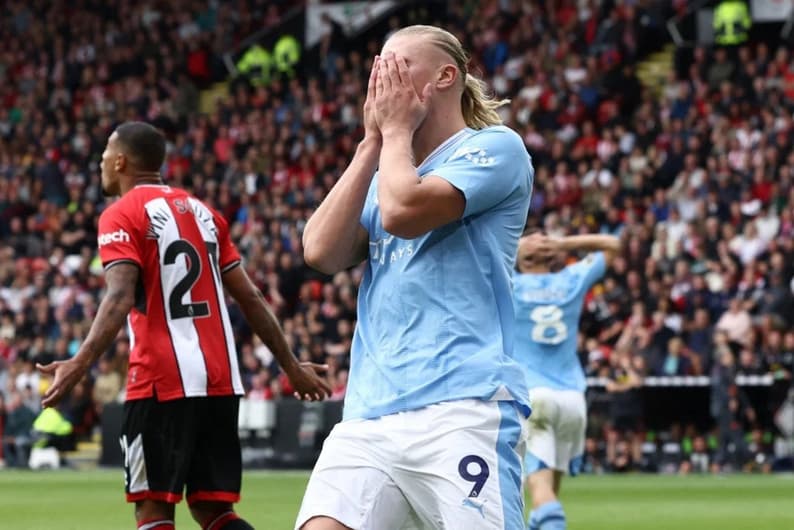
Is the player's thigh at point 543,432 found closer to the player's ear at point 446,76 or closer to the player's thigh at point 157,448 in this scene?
the player's thigh at point 157,448

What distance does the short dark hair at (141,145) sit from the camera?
762 centimetres

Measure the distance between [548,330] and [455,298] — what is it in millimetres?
6268

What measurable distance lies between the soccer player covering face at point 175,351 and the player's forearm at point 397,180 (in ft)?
9.38

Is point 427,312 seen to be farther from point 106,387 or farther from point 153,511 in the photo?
point 106,387

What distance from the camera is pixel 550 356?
10.9m

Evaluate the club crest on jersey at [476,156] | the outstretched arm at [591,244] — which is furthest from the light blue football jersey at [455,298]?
the outstretched arm at [591,244]

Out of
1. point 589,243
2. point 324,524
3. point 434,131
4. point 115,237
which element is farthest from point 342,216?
point 589,243

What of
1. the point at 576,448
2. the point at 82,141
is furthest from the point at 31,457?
the point at 576,448

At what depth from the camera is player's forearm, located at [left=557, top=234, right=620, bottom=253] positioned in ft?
36.9

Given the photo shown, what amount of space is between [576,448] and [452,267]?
646 cm

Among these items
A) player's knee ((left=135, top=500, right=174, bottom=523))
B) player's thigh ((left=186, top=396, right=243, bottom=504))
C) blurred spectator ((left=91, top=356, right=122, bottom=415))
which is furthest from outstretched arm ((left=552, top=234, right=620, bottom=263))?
blurred spectator ((left=91, top=356, right=122, bottom=415))

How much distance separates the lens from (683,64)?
28688 millimetres

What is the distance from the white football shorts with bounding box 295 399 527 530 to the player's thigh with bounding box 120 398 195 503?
2.71 m

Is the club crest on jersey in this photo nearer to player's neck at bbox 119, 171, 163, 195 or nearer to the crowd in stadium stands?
player's neck at bbox 119, 171, 163, 195
